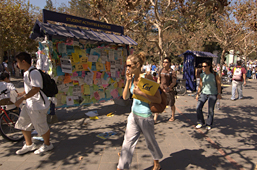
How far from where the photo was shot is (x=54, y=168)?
9.87 ft

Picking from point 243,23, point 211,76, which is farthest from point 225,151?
point 243,23

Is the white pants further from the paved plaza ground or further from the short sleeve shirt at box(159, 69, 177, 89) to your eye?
the short sleeve shirt at box(159, 69, 177, 89)

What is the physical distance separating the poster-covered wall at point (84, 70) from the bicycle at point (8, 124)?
120 centimetres

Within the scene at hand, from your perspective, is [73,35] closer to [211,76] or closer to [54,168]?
[54,168]

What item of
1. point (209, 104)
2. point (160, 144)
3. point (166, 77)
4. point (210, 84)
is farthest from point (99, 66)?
point (209, 104)

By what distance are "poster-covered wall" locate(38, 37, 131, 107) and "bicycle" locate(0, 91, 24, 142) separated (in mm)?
1203

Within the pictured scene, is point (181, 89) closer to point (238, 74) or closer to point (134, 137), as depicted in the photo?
point (238, 74)

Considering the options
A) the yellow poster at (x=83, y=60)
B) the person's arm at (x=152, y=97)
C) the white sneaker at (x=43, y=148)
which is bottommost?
the white sneaker at (x=43, y=148)

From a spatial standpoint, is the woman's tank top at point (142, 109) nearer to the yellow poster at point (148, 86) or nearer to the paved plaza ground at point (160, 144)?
the yellow poster at point (148, 86)

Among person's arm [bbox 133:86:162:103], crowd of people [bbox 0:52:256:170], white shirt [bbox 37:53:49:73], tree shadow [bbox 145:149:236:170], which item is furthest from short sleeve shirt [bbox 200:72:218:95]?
white shirt [bbox 37:53:49:73]

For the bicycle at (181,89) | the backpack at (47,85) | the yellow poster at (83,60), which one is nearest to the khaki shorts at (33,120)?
the backpack at (47,85)

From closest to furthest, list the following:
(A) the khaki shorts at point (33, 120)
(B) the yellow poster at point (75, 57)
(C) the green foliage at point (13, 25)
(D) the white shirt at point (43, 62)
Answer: (A) the khaki shorts at point (33, 120) → (D) the white shirt at point (43, 62) → (B) the yellow poster at point (75, 57) → (C) the green foliage at point (13, 25)

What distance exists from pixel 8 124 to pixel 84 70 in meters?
2.42

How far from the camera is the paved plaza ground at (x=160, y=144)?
10.2ft
